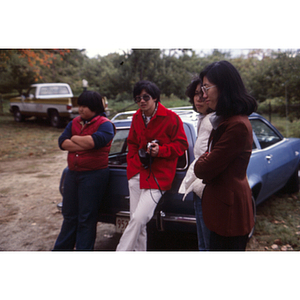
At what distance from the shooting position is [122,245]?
2773 millimetres

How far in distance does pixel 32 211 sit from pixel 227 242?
421 centimetres

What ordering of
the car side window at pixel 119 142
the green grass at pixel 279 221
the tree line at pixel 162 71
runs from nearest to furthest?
1. the green grass at pixel 279 221
2. the car side window at pixel 119 142
3. the tree line at pixel 162 71

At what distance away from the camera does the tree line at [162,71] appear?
33.9ft

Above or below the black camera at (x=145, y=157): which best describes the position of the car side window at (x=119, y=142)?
below

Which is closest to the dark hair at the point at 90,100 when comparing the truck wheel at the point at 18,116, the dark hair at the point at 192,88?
the dark hair at the point at 192,88

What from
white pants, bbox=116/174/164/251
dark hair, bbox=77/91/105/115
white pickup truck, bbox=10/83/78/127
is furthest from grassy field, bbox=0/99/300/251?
white pants, bbox=116/174/164/251

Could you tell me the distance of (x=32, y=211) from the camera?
5.14 m

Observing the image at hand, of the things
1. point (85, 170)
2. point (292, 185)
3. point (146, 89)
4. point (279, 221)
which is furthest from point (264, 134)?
point (85, 170)

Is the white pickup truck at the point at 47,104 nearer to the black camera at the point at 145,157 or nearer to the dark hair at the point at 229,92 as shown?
the black camera at the point at 145,157

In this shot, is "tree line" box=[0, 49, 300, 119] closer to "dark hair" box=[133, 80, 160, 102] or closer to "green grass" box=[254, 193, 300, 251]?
"green grass" box=[254, 193, 300, 251]

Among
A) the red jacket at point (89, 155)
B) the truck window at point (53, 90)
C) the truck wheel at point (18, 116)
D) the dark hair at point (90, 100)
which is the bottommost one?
the truck wheel at point (18, 116)

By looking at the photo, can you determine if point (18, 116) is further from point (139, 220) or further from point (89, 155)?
point (139, 220)

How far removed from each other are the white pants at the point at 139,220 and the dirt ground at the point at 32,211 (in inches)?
43.2

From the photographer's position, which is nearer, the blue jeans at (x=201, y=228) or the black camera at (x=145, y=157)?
the blue jeans at (x=201, y=228)
